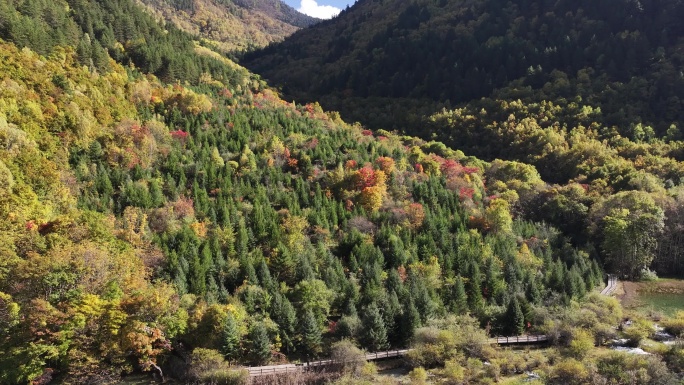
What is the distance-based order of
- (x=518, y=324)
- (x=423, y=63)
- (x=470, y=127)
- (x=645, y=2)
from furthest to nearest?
(x=423, y=63)
(x=645, y=2)
(x=470, y=127)
(x=518, y=324)

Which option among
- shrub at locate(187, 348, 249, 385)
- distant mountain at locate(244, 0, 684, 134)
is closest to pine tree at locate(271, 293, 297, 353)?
shrub at locate(187, 348, 249, 385)

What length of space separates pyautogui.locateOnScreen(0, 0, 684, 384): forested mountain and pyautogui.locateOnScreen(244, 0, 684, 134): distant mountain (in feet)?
147

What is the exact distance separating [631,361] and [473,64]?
153356 mm

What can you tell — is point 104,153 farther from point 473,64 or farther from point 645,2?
point 645,2

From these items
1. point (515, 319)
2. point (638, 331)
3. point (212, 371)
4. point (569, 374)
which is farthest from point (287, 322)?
point (638, 331)

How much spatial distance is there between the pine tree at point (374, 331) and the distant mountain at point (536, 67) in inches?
4275

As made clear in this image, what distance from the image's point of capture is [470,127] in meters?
140

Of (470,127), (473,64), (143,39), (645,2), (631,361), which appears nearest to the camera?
(631,361)

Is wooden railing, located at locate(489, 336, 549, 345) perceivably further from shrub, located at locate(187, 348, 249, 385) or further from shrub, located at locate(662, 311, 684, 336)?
shrub, located at locate(187, 348, 249, 385)

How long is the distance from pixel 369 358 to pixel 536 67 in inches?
5818

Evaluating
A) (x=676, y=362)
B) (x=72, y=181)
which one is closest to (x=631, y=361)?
(x=676, y=362)

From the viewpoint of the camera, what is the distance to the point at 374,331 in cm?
4425

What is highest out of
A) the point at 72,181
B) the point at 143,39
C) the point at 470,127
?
the point at 143,39

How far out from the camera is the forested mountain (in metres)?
38.4
